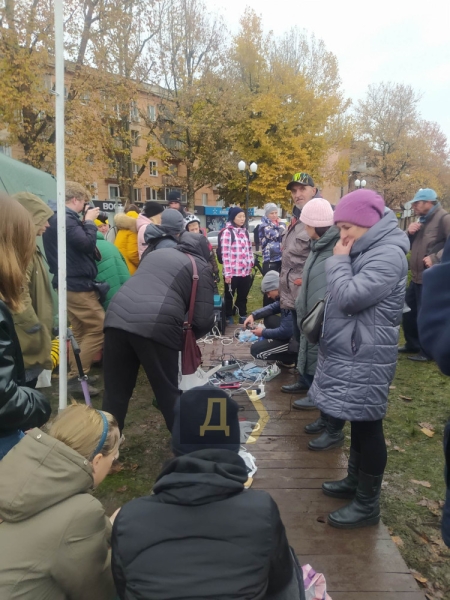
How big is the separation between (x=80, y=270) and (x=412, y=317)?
13.6 feet

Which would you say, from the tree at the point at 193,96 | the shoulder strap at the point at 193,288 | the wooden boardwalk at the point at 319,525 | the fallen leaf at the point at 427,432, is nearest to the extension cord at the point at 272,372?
the wooden boardwalk at the point at 319,525

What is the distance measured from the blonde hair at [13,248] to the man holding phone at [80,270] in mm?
2625

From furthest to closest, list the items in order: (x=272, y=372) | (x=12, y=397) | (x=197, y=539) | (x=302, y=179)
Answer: (x=272, y=372)
(x=302, y=179)
(x=12, y=397)
(x=197, y=539)

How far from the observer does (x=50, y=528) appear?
1411 mm

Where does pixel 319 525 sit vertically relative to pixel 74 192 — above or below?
below

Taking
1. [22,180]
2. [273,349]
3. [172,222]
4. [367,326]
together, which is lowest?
[273,349]

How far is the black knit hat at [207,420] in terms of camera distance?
153cm

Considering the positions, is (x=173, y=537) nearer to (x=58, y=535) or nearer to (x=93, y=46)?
(x=58, y=535)

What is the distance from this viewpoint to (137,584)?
1.26 m

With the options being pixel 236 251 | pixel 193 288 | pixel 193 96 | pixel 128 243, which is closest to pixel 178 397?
pixel 193 288

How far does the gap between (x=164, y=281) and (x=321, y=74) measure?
31.8 m

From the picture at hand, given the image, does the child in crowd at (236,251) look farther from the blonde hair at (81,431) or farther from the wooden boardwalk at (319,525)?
the blonde hair at (81,431)

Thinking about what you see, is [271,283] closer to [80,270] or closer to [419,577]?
[80,270]

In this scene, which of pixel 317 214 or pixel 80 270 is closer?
pixel 317 214
